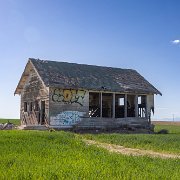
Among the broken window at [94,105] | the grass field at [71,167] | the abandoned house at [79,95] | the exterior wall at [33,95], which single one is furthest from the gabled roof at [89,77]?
the grass field at [71,167]

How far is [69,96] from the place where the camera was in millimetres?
29781

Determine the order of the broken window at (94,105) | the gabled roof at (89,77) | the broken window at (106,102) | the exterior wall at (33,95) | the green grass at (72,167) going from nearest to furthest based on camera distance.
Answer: the green grass at (72,167) → the gabled roof at (89,77) → the exterior wall at (33,95) → the broken window at (94,105) → the broken window at (106,102)

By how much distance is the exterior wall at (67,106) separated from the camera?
1145 inches

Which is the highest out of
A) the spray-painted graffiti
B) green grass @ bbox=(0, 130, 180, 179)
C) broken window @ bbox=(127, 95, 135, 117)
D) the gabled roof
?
the gabled roof

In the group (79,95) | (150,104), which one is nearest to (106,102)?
(150,104)

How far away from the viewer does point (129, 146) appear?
19812 millimetres

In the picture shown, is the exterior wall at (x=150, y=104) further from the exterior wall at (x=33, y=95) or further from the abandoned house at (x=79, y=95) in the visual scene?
the exterior wall at (x=33, y=95)

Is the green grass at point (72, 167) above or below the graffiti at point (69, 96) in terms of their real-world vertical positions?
below

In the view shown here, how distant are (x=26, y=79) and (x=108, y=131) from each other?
29.5 ft

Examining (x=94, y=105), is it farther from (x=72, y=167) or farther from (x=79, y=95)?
(x=72, y=167)

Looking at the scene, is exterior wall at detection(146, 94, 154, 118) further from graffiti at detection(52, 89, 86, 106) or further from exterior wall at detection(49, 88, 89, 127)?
graffiti at detection(52, 89, 86, 106)

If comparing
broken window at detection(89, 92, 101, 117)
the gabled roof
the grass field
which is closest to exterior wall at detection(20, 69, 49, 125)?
the gabled roof

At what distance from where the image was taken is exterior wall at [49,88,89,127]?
95.5 ft

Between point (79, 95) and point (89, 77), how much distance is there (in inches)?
94.4
